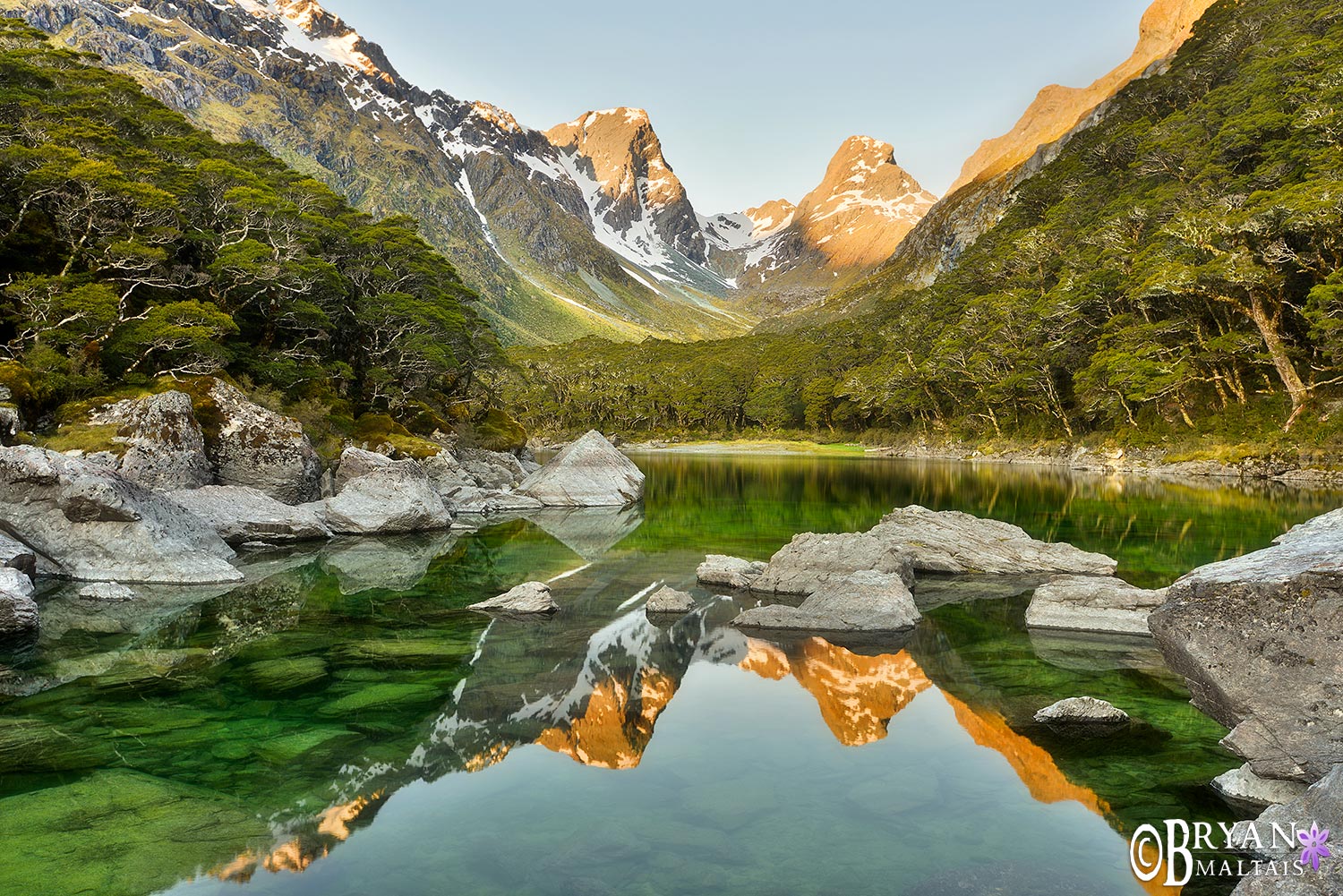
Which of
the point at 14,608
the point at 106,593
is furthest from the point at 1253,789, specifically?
the point at 106,593

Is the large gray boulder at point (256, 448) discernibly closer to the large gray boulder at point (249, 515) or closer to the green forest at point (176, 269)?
the large gray boulder at point (249, 515)

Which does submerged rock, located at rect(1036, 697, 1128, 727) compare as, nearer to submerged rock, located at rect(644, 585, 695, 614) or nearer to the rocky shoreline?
submerged rock, located at rect(644, 585, 695, 614)

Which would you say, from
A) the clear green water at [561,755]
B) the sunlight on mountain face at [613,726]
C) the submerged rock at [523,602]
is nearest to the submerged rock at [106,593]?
the clear green water at [561,755]

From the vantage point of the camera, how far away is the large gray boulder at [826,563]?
60.1 feet

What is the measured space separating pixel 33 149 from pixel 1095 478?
203 feet

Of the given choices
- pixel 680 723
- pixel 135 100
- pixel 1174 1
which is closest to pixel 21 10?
pixel 135 100

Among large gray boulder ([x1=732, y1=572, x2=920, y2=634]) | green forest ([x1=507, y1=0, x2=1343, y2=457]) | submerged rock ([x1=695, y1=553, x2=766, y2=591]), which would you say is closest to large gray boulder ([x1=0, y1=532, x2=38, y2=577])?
large gray boulder ([x1=732, y1=572, x2=920, y2=634])

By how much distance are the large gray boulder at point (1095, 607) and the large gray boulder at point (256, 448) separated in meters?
27.4

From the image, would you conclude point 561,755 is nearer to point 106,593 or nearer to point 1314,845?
point 1314,845

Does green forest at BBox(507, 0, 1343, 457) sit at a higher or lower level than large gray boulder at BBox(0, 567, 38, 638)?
higher

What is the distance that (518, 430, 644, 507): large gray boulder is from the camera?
137 feet

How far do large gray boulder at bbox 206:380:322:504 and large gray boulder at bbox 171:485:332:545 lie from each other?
45.1 inches

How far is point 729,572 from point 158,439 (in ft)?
66.4

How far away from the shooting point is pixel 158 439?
2458cm
